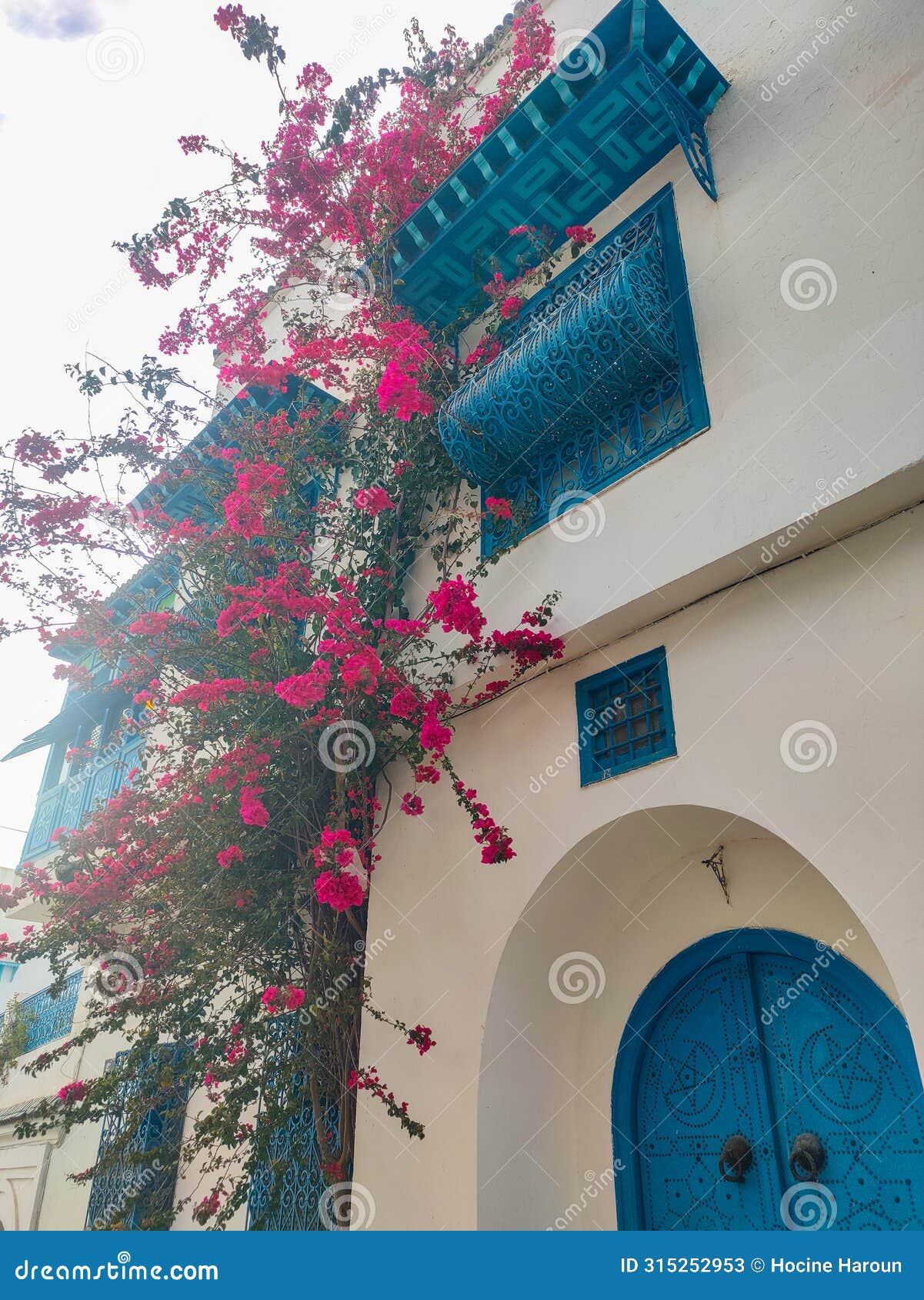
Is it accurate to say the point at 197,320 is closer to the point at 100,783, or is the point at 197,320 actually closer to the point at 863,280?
the point at 863,280

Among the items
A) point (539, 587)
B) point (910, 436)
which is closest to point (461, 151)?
point (539, 587)

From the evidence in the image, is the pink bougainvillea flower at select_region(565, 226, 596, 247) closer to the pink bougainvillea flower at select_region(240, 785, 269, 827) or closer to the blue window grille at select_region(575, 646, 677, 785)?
the blue window grille at select_region(575, 646, 677, 785)

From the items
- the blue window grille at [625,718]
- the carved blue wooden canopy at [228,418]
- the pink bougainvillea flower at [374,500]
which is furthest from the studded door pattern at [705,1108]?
the carved blue wooden canopy at [228,418]

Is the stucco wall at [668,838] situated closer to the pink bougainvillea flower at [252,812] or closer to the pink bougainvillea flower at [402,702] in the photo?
the pink bougainvillea flower at [402,702]

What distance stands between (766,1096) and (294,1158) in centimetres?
228

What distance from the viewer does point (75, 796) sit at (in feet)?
39.3

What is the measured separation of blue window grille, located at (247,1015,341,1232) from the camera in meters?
4.41

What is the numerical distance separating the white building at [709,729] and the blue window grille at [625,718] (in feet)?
0.05

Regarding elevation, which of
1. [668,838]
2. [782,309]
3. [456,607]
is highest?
[782,309]

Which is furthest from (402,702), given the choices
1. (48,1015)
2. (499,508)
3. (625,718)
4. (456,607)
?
(48,1015)

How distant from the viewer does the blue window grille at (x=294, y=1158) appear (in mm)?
4410

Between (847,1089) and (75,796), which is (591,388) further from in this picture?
(75,796)
